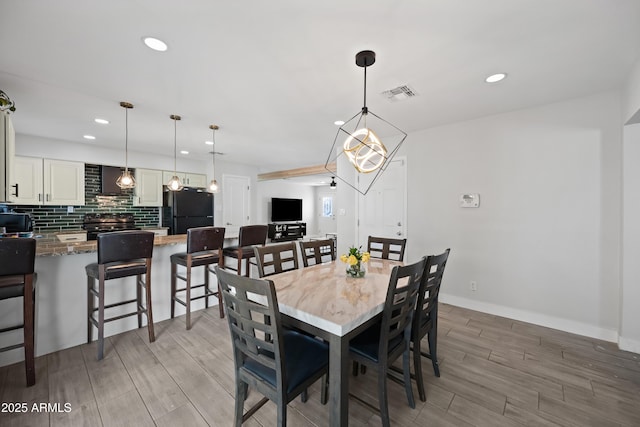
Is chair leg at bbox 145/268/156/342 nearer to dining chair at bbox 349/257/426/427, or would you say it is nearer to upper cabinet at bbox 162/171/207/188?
dining chair at bbox 349/257/426/427

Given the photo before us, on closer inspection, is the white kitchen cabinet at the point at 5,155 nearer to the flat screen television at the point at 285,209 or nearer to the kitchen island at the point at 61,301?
the kitchen island at the point at 61,301

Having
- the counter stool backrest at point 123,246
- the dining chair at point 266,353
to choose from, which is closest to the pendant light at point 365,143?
the dining chair at point 266,353

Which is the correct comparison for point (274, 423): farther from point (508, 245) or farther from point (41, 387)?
point (508, 245)

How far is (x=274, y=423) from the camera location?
1.57 m

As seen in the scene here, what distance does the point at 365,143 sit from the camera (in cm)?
198

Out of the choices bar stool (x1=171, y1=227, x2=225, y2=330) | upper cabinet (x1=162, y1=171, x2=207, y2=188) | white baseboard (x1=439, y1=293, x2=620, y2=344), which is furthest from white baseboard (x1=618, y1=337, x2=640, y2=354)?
upper cabinet (x1=162, y1=171, x2=207, y2=188)

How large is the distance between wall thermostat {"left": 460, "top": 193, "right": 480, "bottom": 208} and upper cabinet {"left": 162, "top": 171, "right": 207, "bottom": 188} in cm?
531

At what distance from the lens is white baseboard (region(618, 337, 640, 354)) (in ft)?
7.71

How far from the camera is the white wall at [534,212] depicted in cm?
259

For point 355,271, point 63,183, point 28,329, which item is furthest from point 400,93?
point 63,183

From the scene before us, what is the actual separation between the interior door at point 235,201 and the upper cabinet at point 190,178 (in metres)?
0.47

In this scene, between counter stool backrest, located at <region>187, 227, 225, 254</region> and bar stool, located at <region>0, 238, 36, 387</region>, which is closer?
bar stool, located at <region>0, 238, 36, 387</region>

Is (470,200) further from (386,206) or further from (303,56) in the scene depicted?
(303,56)

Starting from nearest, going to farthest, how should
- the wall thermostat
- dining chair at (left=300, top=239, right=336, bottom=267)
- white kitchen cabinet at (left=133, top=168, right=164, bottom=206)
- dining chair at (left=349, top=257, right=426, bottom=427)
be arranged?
dining chair at (left=349, top=257, right=426, bottom=427)
dining chair at (left=300, top=239, right=336, bottom=267)
the wall thermostat
white kitchen cabinet at (left=133, top=168, right=164, bottom=206)
